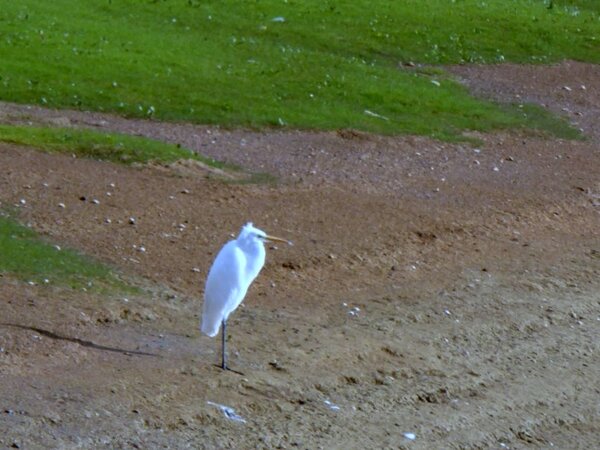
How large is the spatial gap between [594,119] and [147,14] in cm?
845

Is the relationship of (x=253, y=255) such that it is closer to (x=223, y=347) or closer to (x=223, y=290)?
(x=223, y=290)

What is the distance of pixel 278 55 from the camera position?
899 inches

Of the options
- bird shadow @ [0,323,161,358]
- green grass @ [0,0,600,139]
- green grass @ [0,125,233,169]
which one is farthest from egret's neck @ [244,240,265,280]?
green grass @ [0,0,600,139]

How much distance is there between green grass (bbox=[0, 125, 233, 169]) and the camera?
1563 centimetres

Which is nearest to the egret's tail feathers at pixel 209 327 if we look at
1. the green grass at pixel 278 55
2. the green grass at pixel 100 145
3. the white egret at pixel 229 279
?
the white egret at pixel 229 279

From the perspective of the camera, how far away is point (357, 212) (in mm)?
14664

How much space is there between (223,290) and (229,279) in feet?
0.33

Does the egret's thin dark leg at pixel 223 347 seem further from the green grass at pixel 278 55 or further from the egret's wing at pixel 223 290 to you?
the green grass at pixel 278 55

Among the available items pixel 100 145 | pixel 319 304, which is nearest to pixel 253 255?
pixel 319 304

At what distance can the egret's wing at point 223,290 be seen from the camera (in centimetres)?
1002

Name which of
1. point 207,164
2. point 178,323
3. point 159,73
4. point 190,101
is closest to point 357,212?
point 207,164

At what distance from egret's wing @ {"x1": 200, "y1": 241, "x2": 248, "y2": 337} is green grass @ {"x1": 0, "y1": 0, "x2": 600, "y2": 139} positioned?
8430mm

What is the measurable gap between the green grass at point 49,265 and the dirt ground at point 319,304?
22 centimetres

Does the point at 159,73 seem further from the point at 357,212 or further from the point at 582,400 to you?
the point at 582,400
